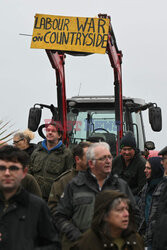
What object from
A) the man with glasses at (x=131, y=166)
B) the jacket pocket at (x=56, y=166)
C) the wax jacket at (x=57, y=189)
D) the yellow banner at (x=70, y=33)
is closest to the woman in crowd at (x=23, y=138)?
the jacket pocket at (x=56, y=166)

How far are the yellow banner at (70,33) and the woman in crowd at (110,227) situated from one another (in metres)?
7.28

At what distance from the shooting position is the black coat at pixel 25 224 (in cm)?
480

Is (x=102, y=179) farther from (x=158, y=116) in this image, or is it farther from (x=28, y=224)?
(x=158, y=116)

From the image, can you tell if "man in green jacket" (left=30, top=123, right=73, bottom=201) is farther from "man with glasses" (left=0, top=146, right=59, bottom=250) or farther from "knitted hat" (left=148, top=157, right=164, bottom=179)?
"man with glasses" (left=0, top=146, right=59, bottom=250)

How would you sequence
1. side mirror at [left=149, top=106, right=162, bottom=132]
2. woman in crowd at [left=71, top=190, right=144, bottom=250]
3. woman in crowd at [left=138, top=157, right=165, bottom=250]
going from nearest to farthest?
woman in crowd at [left=71, top=190, right=144, bottom=250], woman in crowd at [left=138, top=157, right=165, bottom=250], side mirror at [left=149, top=106, right=162, bottom=132]

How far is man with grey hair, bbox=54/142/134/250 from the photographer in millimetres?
6043

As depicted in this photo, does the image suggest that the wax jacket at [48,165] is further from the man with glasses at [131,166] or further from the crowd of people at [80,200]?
the man with glasses at [131,166]

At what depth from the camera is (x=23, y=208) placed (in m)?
4.90

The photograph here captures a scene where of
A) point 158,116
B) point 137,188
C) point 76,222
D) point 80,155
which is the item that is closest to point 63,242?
point 76,222

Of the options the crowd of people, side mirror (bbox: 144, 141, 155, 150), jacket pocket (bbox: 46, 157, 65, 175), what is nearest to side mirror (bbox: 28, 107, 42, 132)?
side mirror (bbox: 144, 141, 155, 150)

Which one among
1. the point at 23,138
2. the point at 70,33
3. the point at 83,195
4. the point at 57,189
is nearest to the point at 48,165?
the point at 23,138

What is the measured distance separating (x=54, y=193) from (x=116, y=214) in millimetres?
2038

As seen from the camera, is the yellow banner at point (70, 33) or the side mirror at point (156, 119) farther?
the side mirror at point (156, 119)

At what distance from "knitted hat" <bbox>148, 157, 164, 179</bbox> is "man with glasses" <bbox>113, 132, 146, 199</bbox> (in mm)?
674
